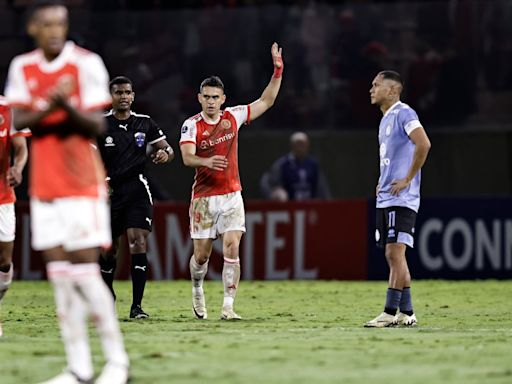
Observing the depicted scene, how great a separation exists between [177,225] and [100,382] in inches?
539

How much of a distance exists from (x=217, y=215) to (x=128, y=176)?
1011mm

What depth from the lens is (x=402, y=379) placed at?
8016 mm

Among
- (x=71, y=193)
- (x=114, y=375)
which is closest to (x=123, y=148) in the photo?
(x=71, y=193)

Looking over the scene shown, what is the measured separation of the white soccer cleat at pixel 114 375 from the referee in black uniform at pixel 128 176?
5604 millimetres

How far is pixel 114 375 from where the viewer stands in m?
7.62

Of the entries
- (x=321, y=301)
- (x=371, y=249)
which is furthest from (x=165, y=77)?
(x=321, y=301)

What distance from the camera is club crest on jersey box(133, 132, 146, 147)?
1359 cm

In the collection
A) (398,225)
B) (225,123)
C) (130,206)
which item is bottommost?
(398,225)

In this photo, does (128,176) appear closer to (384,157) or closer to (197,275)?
(197,275)

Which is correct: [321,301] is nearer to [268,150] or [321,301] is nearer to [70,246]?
[268,150]

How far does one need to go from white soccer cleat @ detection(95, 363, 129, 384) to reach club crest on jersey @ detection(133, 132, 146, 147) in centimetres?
607

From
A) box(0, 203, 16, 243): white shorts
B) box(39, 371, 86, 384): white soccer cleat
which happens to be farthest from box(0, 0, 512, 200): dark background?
box(39, 371, 86, 384): white soccer cleat

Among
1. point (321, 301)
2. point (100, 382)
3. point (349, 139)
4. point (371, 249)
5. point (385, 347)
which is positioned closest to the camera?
point (100, 382)

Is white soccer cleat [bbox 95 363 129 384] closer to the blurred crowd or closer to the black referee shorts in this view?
the black referee shorts
